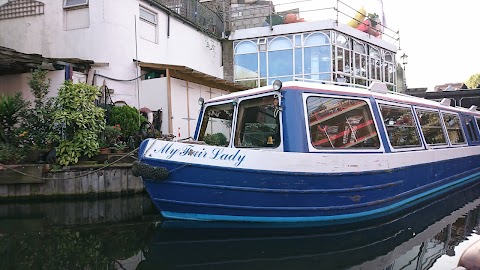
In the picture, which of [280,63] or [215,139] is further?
[280,63]

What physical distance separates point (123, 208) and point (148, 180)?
2497mm

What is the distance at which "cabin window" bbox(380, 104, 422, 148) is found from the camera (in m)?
6.79

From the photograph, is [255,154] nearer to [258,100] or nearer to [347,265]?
[258,100]

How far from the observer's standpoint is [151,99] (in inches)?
485

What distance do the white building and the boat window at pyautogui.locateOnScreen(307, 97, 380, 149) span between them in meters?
7.06

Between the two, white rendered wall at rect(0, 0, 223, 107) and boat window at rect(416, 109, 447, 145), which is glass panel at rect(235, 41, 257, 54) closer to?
white rendered wall at rect(0, 0, 223, 107)

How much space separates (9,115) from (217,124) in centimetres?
542

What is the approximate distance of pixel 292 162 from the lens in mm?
5281

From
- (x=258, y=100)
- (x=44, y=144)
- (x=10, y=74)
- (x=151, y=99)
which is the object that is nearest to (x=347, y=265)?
(x=258, y=100)

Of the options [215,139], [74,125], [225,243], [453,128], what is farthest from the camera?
[453,128]

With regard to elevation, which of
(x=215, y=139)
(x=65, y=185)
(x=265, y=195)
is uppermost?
(x=215, y=139)

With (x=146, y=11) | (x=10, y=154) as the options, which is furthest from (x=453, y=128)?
(x=10, y=154)

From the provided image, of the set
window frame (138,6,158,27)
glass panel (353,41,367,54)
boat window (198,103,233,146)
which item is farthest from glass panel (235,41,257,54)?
boat window (198,103,233,146)

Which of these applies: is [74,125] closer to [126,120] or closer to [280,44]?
[126,120]
